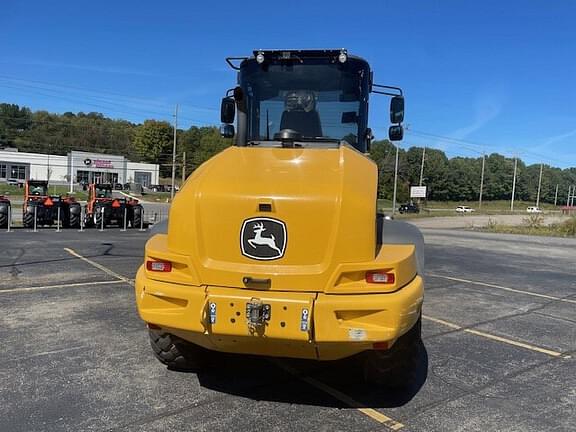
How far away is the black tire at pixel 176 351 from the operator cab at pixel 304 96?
2059mm

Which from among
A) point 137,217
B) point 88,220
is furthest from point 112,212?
point 88,220

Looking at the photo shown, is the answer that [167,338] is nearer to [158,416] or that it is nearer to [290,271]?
[158,416]

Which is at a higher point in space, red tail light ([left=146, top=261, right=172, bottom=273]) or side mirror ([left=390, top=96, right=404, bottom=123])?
side mirror ([left=390, top=96, right=404, bottom=123])

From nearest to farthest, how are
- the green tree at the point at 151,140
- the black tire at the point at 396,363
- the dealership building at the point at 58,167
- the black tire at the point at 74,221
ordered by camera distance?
the black tire at the point at 396,363
the black tire at the point at 74,221
the dealership building at the point at 58,167
the green tree at the point at 151,140

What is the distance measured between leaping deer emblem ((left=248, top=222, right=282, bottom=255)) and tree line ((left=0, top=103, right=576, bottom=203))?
83569mm

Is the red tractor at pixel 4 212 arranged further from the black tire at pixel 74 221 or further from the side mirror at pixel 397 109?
the side mirror at pixel 397 109

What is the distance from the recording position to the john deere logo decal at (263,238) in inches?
136

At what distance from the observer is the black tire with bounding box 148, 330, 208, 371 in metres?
4.37

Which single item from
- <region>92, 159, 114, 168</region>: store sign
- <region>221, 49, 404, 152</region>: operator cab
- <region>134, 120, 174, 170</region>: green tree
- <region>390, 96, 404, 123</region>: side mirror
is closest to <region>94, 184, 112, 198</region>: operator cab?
<region>221, 49, 404, 152</region>: operator cab

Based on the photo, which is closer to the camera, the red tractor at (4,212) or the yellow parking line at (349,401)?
the yellow parking line at (349,401)

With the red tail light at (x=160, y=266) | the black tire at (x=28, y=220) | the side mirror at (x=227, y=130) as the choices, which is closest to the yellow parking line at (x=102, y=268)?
the side mirror at (x=227, y=130)

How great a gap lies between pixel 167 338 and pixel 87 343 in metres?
1.44

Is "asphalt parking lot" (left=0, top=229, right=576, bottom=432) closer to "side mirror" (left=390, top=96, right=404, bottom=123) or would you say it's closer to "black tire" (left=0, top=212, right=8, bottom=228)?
"side mirror" (left=390, top=96, right=404, bottom=123)

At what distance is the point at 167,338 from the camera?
14.3 ft
